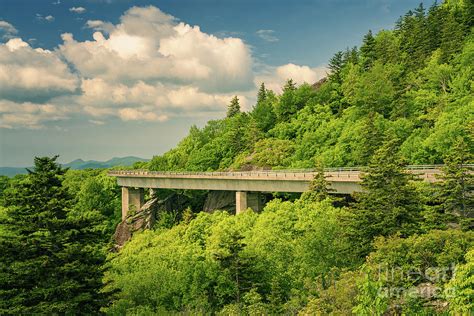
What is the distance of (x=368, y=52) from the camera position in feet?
319

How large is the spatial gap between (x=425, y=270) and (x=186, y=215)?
4942 cm

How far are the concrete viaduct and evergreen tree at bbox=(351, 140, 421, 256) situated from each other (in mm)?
8012

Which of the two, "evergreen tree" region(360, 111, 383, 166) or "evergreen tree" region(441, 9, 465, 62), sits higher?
"evergreen tree" region(441, 9, 465, 62)

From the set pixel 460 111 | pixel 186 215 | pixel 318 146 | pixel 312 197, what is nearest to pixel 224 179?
pixel 186 215

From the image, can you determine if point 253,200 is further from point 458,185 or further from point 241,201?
point 458,185

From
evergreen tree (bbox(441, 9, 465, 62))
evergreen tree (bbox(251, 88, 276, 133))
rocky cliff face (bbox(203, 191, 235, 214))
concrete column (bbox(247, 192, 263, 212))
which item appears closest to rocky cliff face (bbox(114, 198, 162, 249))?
rocky cliff face (bbox(203, 191, 235, 214))

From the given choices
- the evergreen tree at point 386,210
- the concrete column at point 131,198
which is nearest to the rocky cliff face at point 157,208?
the concrete column at point 131,198

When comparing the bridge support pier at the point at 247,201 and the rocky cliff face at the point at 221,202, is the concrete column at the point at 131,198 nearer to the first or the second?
the rocky cliff face at the point at 221,202

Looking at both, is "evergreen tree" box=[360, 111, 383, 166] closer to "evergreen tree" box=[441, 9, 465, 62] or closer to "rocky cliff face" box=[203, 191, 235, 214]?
"rocky cliff face" box=[203, 191, 235, 214]

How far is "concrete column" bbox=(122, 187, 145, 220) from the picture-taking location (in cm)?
8431

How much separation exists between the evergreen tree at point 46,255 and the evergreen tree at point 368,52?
264 ft

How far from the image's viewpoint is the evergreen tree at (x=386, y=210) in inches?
1174

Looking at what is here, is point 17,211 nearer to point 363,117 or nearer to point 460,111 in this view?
point 460,111

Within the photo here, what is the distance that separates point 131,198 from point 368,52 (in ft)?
202
